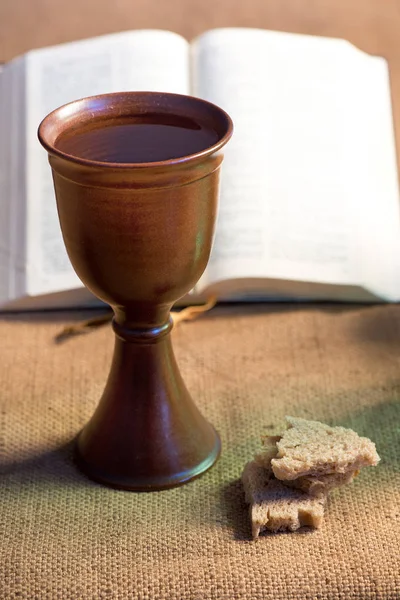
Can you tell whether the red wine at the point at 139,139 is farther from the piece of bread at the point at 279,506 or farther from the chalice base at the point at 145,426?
the piece of bread at the point at 279,506

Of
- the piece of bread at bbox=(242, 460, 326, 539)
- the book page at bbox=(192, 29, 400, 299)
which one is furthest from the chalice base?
the book page at bbox=(192, 29, 400, 299)

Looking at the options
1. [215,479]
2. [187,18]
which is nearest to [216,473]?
[215,479]

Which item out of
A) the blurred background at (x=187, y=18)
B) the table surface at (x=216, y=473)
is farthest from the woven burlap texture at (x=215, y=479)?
the blurred background at (x=187, y=18)

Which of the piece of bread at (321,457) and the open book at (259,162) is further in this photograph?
the open book at (259,162)

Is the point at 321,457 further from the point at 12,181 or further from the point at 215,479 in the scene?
the point at 12,181

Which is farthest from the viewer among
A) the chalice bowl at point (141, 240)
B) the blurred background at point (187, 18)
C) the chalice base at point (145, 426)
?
the blurred background at point (187, 18)

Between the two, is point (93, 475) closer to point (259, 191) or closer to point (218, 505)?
point (218, 505)

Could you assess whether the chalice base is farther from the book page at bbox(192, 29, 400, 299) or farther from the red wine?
the book page at bbox(192, 29, 400, 299)

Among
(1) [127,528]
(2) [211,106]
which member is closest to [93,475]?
(1) [127,528]
